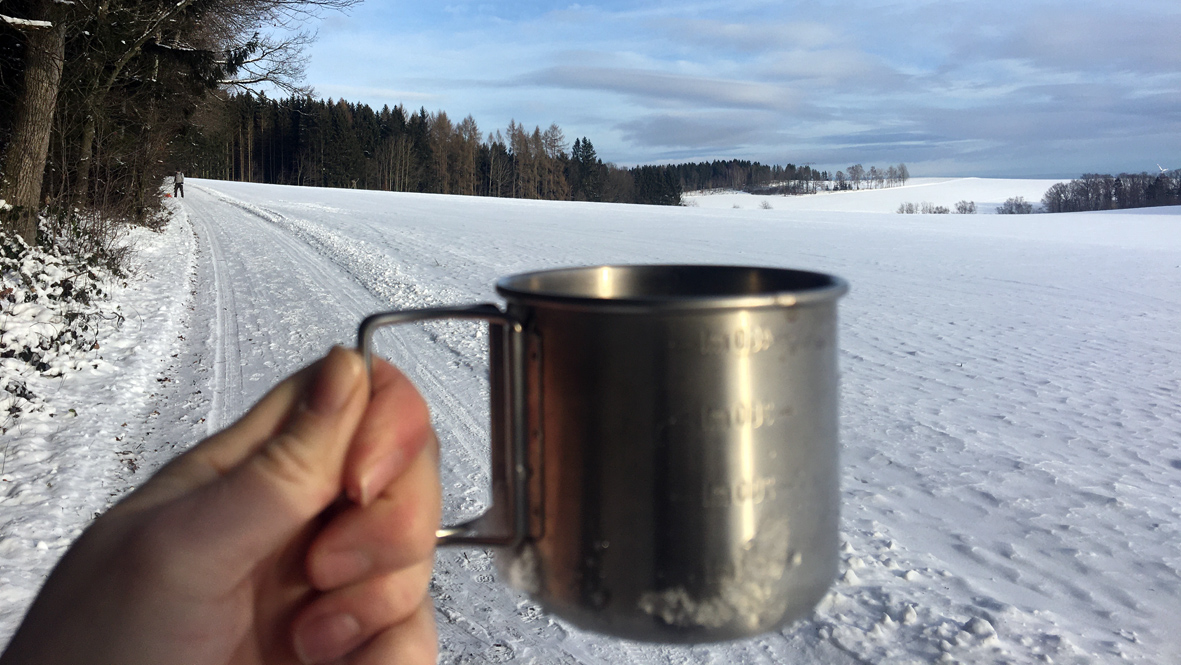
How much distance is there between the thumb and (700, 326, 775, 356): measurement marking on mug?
1.47 feet

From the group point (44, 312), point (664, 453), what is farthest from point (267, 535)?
point (44, 312)

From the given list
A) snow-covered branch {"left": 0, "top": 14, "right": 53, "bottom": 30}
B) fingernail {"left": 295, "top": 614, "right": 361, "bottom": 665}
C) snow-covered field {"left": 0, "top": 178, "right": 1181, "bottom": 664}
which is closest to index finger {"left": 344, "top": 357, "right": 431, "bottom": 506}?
fingernail {"left": 295, "top": 614, "right": 361, "bottom": 665}

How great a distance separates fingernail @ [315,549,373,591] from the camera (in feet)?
3.35

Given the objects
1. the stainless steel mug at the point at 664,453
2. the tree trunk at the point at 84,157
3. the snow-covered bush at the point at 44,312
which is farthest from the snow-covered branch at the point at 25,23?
the stainless steel mug at the point at 664,453

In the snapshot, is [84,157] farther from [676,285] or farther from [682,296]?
[682,296]

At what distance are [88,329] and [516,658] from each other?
673 cm

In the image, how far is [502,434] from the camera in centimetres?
106

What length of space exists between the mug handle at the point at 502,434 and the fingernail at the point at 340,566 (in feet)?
0.34

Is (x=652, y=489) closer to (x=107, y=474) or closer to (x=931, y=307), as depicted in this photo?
(x=107, y=474)

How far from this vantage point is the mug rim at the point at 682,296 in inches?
35.5

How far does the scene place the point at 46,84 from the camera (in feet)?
31.3

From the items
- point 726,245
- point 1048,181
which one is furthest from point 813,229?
point 1048,181

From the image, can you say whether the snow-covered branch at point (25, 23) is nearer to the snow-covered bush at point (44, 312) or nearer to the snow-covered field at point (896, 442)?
the snow-covered bush at point (44, 312)

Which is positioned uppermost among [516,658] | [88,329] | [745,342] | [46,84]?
[46,84]
